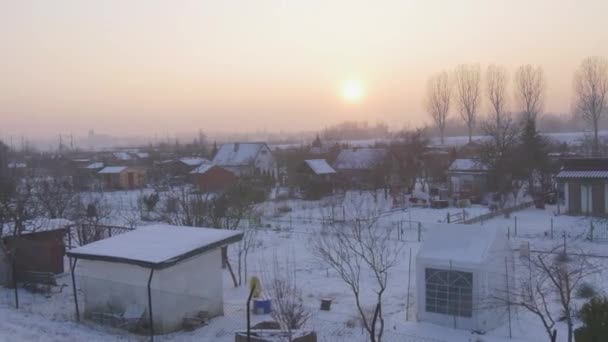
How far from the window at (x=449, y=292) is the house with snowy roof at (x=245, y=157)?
1361 inches

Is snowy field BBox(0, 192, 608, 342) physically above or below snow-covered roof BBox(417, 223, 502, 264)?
below

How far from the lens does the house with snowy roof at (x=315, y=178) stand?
34000 mm

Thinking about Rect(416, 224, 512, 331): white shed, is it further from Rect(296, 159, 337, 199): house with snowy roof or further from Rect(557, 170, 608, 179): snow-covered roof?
Rect(296, 159, 337, 199): house with snowy roof

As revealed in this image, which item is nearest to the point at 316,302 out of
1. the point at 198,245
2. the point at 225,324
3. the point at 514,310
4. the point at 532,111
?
the point at 225,324

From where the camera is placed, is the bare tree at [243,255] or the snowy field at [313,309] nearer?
the snowy field at [313,309]

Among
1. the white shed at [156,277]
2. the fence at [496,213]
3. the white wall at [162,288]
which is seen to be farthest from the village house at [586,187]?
the white wall at [162,288]

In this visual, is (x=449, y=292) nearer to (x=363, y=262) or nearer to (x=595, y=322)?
(x=595, y=322)

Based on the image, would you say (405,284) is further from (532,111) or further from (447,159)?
(532,111)

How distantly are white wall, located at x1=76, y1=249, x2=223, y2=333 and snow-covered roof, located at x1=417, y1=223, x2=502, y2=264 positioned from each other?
14.2 ft

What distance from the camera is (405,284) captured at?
13406mm

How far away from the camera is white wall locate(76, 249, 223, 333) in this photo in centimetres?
1012

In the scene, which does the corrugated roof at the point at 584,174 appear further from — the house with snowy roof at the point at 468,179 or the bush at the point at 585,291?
the bush at the point at 585,291

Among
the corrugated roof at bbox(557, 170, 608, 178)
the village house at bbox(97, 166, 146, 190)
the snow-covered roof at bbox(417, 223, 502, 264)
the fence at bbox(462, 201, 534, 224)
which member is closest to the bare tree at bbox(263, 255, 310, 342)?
the snow-covered roof at bbox(417, 223, 502, 264)

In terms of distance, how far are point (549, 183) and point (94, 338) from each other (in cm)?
2774
